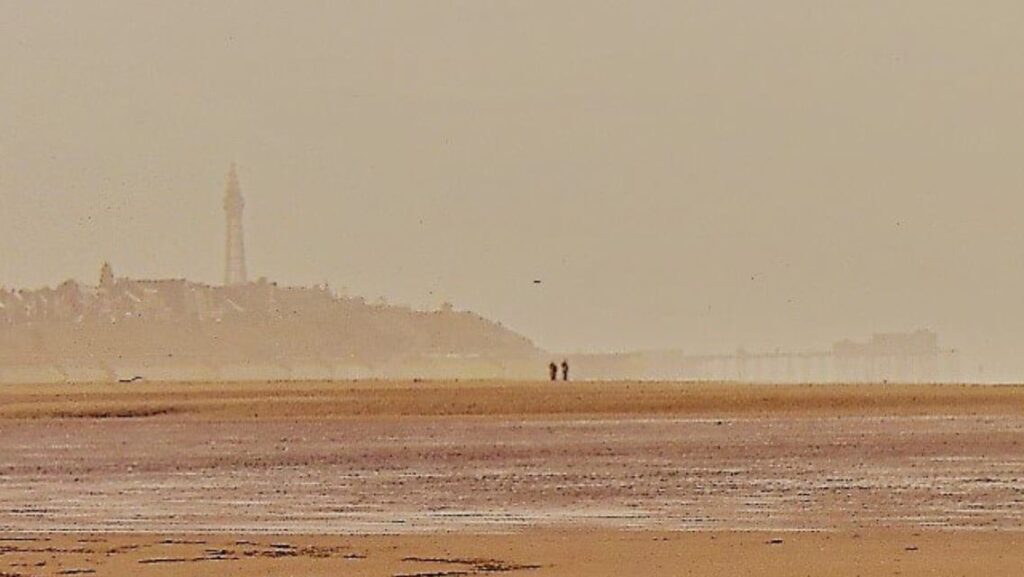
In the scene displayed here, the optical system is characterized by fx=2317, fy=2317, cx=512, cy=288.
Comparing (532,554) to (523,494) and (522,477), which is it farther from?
(522,477)

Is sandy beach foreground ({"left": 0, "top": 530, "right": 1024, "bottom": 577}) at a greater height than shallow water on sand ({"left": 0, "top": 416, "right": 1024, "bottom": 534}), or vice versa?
shallow water on sand ({"left": 0, "top": 416, "right": 1024, "bottom": 534})

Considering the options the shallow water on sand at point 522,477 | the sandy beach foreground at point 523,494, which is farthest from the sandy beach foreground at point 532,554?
the shallow water on sand at point 522,477

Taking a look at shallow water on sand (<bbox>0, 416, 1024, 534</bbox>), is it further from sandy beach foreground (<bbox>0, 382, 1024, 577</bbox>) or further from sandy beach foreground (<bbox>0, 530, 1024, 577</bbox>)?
sandy beach foreground (<bbox>0, 530, 1024, 577</bbox>)

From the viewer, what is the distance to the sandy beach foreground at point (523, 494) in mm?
18000

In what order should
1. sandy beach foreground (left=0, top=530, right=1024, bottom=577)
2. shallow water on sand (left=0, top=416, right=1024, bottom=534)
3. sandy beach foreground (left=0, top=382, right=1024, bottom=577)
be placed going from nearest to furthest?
1. sandy beach foreground (left=0, top=530, right=1024, bottom=577)
2. sandy beach foreground (left=0, top=382, right=1024, bottom=577)
3. shallow water on sand (left=0, top=416, right=1024, bottom=534)

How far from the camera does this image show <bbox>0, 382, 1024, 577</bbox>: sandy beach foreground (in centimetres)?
1800

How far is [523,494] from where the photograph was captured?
1000 inches

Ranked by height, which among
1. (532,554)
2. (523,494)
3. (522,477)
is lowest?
(532,554)

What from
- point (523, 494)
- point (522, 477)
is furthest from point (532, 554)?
point (522, 477)

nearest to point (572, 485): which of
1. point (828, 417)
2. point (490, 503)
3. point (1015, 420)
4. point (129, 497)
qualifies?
point (490, 503)

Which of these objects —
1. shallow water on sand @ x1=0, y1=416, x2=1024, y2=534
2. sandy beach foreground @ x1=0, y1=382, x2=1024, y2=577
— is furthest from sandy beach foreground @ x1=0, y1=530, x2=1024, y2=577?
shallow water on sand @ x1=0, y1=416, x2=1024, y2=534

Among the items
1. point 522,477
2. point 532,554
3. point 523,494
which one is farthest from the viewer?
point 522,477

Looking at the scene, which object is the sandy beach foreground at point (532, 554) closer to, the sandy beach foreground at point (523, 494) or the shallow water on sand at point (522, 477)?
the sandy beach foreground at point (523, 494)

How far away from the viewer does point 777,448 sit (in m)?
34.7
